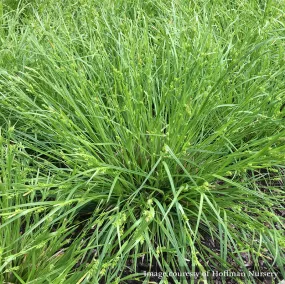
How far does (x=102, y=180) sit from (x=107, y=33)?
1.02 metres

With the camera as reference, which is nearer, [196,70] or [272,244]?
[272,244]

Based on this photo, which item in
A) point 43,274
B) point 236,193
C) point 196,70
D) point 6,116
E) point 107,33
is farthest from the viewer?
point 107,33

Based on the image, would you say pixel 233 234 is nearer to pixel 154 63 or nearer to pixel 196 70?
pixel 196 70

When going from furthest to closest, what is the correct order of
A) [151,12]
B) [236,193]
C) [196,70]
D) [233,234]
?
[151,12], [196,70], [236,193], [233,234]

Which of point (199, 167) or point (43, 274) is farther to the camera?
point (199, 167)

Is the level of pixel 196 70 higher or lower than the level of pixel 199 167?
higher

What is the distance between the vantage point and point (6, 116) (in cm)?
188

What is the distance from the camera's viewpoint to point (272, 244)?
1.34 metres

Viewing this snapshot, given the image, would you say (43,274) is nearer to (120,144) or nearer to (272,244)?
(120,144)

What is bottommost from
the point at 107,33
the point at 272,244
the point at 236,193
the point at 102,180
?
the point at 272,244

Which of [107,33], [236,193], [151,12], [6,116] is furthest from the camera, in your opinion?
[151,12]

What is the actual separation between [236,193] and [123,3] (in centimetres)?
169

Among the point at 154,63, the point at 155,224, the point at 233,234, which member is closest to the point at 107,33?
the point at 154,63

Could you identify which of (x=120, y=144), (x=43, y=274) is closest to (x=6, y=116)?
(x=120, y=144)
